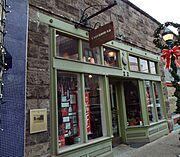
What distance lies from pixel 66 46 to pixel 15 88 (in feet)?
5.62

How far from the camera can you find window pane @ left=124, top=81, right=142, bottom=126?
6.44 m

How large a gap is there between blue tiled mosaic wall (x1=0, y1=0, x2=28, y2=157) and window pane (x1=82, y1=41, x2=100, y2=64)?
Result: 173 cm

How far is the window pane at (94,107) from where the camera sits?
4.64 meters

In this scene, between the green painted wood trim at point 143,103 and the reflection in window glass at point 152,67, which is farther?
the reflection in window glass at point 152,67

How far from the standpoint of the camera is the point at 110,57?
565cm

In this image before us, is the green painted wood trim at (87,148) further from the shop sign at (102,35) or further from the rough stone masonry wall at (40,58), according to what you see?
the shop sign at (102,35)

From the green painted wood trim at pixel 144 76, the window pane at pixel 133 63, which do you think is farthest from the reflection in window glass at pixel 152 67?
the window pane at pixel 133 63

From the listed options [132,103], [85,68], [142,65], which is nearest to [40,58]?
[85,68]

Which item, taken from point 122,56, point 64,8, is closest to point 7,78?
point 64,8

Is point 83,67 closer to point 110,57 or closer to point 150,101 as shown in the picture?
point 110,57

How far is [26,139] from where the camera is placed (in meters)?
3.20

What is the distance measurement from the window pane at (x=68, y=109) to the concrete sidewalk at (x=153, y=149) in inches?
64.7

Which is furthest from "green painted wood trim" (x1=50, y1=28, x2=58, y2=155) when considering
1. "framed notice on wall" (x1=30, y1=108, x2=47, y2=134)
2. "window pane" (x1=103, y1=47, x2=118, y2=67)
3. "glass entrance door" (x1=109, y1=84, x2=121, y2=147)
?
"glass entrance door" (x1=109, y1=84, x2=121, y2=147)

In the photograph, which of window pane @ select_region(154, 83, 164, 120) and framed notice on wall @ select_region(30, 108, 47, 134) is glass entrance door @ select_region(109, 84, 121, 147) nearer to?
window pane @ select_region(154, 83, 164, 120)
